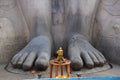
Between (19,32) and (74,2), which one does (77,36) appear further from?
(19,32)

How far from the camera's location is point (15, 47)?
2.78 m

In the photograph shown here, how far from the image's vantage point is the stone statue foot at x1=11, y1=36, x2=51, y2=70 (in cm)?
221

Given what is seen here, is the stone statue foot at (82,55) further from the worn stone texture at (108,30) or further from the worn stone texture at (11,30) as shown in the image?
the worn stone texture at (11,30)

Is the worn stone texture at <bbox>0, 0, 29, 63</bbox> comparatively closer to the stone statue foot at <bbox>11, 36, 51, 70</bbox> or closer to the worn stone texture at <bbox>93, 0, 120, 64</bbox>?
the stone statue foot at <bbox>11, 36, 51, 70</bbox>

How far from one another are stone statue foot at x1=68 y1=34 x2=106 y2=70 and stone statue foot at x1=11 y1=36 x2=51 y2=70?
16 cm

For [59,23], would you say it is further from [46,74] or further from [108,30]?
[46,74]

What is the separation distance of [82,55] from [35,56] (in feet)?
1.00

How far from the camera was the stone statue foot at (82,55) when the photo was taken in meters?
2.24

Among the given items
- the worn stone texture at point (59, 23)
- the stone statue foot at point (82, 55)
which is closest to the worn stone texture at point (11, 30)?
the worn stone texture at point (59, 23)

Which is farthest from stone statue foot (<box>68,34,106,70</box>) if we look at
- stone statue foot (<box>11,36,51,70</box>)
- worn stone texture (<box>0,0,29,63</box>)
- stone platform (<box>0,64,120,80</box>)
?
worn stone texture (<box>0,0,29,63</box>)

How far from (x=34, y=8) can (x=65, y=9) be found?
240mm

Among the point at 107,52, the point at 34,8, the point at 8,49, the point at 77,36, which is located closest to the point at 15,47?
the point at 8,49

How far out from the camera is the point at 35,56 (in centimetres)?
231

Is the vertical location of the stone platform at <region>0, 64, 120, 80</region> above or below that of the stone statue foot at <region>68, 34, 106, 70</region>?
below
